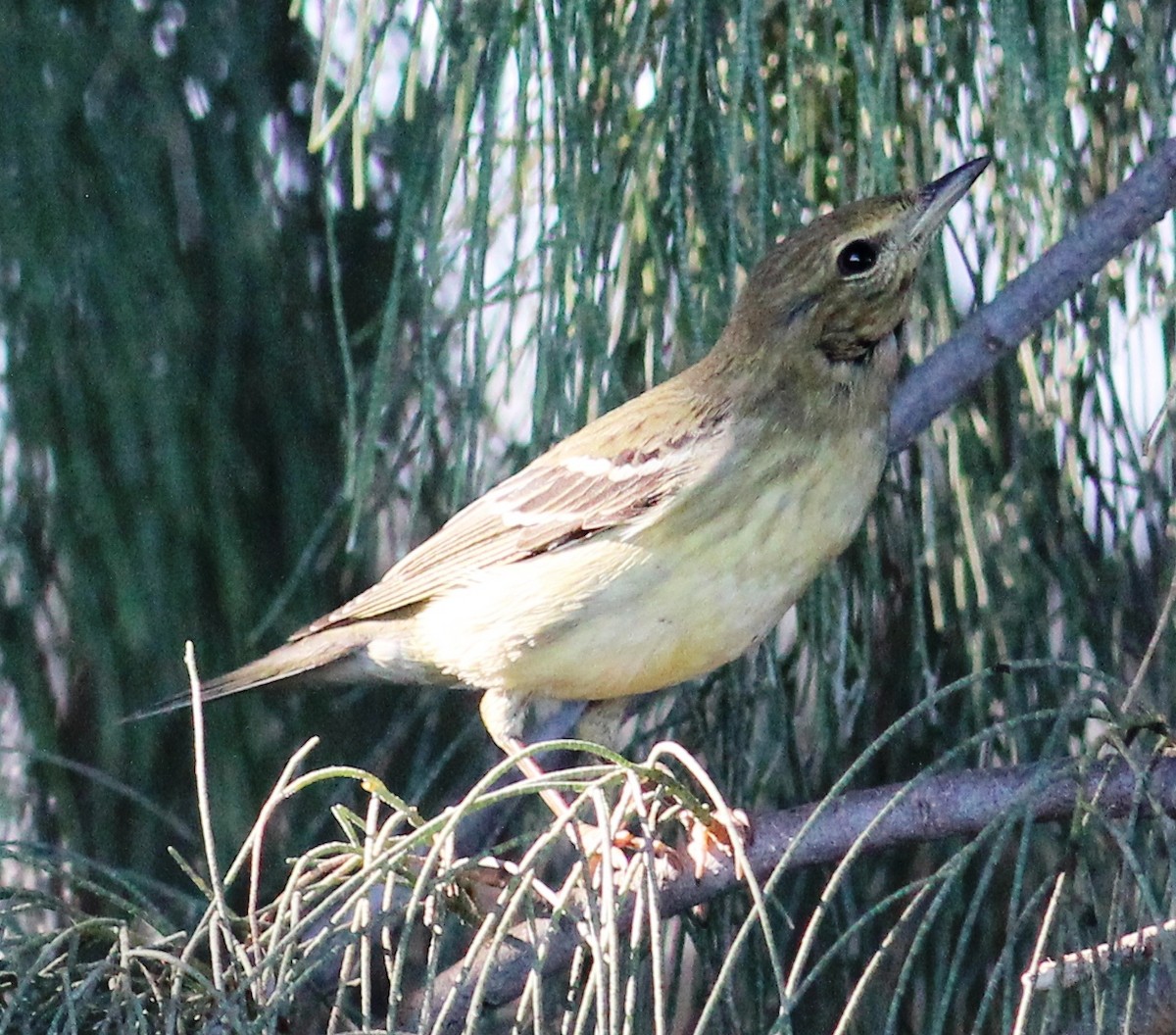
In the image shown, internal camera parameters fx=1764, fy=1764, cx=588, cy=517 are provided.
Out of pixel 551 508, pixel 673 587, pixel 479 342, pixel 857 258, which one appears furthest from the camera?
pixel 551 508

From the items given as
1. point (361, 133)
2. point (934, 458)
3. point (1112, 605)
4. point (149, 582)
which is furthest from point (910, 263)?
point (149, 582)

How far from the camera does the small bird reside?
2.97 m

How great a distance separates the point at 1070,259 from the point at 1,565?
70.2 inches

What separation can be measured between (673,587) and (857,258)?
69 cm

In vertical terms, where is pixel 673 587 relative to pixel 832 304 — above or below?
below

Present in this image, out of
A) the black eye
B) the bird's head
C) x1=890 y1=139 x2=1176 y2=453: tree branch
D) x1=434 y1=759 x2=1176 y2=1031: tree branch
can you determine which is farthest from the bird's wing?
x1=434 y1=759 x2=1176 y2=1031: tree branch

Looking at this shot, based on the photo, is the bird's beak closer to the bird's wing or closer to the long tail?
the bird's wing

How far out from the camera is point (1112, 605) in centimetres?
288

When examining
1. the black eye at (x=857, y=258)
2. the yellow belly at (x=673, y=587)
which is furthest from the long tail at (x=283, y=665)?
the black eye at (x=857, y=258)

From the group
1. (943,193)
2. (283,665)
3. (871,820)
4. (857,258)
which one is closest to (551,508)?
(283,665)

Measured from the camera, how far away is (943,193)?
282 centimetres

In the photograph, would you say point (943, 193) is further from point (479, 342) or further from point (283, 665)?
point (283, 665)

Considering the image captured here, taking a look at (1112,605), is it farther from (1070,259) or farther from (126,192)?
(126,192)

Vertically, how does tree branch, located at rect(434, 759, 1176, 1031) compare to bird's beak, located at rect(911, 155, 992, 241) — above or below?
below
